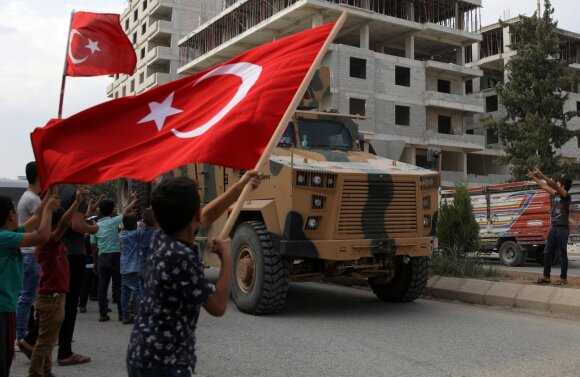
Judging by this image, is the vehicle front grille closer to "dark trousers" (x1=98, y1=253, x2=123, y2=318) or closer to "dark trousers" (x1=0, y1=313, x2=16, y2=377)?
"dark trousers" (x1=98, y1=253, x2=123, y2=318)

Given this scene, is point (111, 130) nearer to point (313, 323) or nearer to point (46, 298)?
point (46, 298)

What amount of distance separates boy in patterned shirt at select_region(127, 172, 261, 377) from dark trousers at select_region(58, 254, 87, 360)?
2.70 meters

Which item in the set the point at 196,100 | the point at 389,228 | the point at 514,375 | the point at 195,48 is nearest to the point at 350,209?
the point at 389,228

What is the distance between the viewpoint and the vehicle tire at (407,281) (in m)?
8.05

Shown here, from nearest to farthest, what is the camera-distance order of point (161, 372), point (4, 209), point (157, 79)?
1. point (161, 372)
2. point (4, 209)
3. point (157, 79)

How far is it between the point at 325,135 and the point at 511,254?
913 centimetres

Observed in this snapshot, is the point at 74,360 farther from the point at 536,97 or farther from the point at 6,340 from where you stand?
the point at 536,97

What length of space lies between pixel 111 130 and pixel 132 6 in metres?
61.7

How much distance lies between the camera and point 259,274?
7.07 m

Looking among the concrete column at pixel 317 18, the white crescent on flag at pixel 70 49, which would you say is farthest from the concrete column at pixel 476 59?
the white crescent on flag at pixel 70 49

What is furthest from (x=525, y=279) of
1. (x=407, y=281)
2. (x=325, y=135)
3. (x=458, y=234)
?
(x=325, y=135)

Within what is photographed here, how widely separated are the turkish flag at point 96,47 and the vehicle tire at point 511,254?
12.1m

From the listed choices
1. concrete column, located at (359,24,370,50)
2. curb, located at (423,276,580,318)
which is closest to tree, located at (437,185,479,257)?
curb, located at (423,276,580,318)

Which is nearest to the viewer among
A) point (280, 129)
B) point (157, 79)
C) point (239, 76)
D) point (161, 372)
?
point (161, 372)
